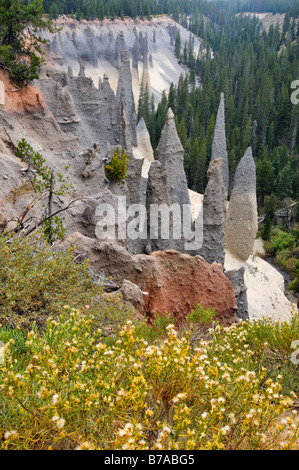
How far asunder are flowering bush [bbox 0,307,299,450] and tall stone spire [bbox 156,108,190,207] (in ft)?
39.1

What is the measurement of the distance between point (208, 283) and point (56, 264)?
5.13m

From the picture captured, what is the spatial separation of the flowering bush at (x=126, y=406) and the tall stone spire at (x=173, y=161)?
469 inches

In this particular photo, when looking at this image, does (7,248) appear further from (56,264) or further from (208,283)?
(208,283)

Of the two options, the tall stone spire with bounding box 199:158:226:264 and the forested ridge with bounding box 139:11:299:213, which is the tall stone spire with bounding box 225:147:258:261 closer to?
the tall stone spire with bounding box 199:158:226:264

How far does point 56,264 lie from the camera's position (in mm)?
5438

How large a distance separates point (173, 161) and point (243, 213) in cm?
615

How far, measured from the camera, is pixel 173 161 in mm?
14977

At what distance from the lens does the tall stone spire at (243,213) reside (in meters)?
18.9

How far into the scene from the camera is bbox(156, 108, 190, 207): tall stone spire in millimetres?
14945

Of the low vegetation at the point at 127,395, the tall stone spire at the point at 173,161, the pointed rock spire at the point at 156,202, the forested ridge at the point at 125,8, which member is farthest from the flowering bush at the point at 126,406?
the forested ridge at the point at 125,8

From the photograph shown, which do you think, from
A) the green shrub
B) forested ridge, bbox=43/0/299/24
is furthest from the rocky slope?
forested ridge, bbox=43/0/299/24

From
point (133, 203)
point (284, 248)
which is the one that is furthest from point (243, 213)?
point (284, 248)
